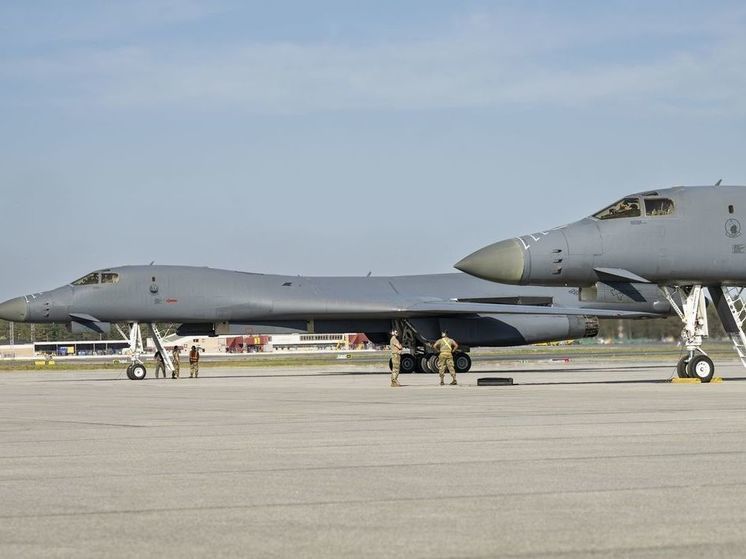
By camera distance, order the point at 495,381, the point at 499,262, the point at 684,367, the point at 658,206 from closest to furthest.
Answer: the point at 499,262 → the point at 658,206 → the point at 684,367 → the point at 495,381

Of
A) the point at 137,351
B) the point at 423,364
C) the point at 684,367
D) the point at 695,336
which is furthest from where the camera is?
the point at 423,364

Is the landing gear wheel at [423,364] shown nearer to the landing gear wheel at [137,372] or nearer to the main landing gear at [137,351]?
the main landing gear at [137,351]

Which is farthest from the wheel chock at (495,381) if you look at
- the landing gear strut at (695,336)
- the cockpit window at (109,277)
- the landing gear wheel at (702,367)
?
the cockpit window at (109,277)

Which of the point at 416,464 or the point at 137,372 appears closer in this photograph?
the point at 416,464

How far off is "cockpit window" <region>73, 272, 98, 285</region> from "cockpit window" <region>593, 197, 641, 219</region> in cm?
2129

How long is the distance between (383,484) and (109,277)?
109 feet

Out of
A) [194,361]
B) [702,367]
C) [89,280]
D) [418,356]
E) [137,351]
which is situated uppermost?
[89,280]

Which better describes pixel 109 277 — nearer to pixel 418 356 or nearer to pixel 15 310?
pixel 15 310

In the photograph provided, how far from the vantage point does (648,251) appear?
77.3 feet

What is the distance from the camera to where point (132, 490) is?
327 inches

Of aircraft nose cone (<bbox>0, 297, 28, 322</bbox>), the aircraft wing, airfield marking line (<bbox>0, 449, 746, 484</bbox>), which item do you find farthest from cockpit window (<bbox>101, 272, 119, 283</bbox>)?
airfield marking line (<bbox>0, 449, 746, 484</bbox>)

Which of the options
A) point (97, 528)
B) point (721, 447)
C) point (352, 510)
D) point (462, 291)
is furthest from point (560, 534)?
point (462, 291)

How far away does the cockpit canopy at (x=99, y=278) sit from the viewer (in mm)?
40219

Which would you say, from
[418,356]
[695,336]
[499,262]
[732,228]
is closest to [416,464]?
[499,262]
